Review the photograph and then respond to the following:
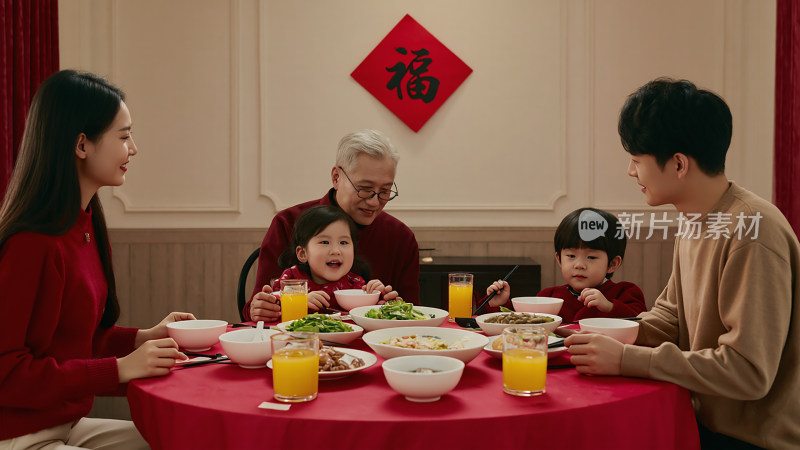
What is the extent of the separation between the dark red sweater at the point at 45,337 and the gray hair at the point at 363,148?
3.91 ft

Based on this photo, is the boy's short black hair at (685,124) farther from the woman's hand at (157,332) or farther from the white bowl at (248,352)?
the woman's hand at (157,332)

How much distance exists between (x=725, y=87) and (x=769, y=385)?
3164mm

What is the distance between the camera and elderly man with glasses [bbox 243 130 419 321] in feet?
8.14

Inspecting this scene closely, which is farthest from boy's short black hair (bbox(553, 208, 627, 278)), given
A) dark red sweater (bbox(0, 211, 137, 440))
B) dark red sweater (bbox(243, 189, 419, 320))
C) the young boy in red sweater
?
dark red sweater (bbox(0, 211, 137, 440))

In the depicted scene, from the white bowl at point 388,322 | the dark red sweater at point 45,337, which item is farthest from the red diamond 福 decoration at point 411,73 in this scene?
the dark red sweater at point 45,337

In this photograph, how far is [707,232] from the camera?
1508mm

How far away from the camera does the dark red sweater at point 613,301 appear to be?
2053 mm

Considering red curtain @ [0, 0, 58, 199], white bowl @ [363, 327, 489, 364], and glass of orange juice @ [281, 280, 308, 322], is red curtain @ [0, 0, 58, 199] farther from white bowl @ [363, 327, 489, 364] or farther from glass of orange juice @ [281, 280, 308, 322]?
white bowl @ [363, 327, 489, 364]

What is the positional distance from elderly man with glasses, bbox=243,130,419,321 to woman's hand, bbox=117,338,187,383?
954 millimetres

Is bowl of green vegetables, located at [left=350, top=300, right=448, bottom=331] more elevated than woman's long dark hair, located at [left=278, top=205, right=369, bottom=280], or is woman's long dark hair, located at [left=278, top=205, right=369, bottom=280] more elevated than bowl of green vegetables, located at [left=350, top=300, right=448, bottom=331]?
woman's long dark hair, located at [left=278, top=205, right=369, bottom=280]

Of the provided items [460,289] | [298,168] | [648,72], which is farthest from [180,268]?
[648,72]

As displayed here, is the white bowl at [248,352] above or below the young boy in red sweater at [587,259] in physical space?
below

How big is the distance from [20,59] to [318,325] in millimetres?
2760

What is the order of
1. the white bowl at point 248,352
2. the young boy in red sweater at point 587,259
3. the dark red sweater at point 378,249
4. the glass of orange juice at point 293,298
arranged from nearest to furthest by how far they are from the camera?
1. the white bowl at point 248,352
2. the glass of orange juice at point 293,298
3. the young boy in red sweater at point 587,259
4. the dark red sweater at point 378,249
